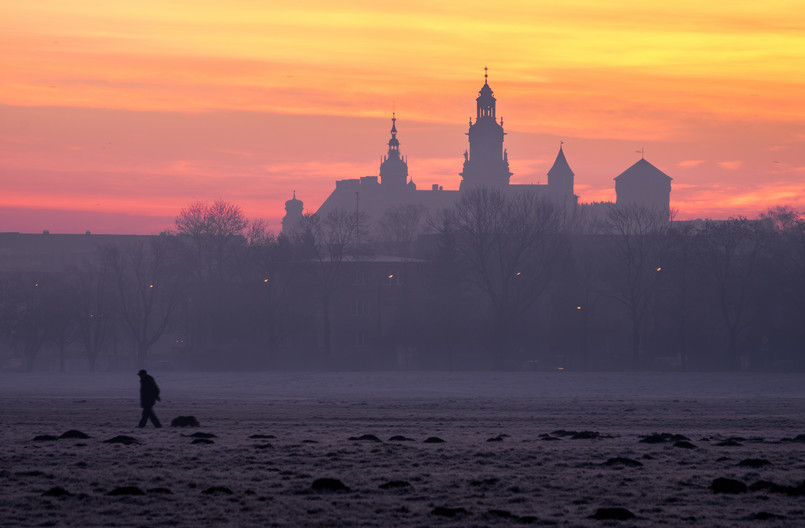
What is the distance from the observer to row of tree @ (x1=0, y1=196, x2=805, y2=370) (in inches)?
4006

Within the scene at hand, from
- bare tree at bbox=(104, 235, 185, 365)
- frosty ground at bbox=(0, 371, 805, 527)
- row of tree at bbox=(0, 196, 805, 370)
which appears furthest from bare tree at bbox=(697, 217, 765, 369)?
frosty ground at bbox=(0, 371, 805, 527)

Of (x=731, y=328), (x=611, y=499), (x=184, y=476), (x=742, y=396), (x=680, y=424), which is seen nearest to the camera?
(x=611, y=499)

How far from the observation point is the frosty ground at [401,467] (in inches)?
717

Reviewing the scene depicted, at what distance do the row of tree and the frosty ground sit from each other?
186 ft

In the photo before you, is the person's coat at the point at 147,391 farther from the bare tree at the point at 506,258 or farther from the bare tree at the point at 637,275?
the bare tree at the point at 637,275

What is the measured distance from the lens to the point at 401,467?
23781 millimetres

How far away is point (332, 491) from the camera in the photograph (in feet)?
67.1

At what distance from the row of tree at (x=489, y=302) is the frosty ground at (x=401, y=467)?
186 feet

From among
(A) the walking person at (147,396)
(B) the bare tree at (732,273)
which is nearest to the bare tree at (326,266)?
(B) the bare tree at (732,273)

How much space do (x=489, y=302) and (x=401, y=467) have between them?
89140 mm

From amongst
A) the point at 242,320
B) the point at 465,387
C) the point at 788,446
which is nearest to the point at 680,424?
the point at 788,446

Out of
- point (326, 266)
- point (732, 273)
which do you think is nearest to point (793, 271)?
point (732, 273)

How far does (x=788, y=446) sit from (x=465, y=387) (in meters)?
46.6

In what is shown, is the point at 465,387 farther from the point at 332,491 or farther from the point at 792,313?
Result: the point at 332,491
